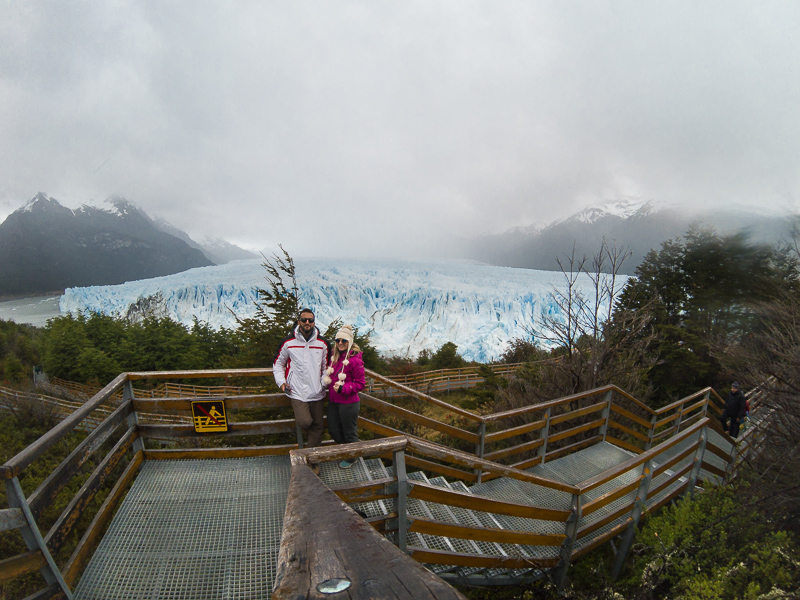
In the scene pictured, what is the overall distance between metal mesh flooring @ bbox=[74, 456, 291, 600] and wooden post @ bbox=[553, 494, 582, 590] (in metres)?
2.21

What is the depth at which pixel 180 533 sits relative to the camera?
7.82 feet

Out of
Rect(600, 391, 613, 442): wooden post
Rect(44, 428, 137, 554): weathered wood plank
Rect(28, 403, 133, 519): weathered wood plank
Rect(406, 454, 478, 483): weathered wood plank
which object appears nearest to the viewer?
Rect(28, 403, 133, 519): weathered wood plank

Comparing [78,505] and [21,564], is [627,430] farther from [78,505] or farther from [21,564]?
[21,564]

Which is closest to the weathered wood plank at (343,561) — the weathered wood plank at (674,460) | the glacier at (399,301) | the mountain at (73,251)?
the weathered wood plank at (674,460)

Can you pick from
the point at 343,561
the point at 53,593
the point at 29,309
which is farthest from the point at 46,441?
the point at 29,309

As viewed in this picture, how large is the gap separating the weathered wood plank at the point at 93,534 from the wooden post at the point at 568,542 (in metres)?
3.23

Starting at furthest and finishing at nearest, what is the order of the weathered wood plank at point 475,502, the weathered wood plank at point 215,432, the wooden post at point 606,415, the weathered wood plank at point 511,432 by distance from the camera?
the wooden post at point 606,415, the weathered wood plank at point 511,432, the weathered wood plank at point 215,432, the weathered wood plank at point 475,502

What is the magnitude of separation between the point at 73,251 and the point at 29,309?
988 centimetres

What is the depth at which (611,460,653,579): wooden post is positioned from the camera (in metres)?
3.14

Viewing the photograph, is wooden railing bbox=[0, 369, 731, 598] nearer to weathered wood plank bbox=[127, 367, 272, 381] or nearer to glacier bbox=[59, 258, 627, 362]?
weathered wood plank bbox=[127, 367, 272, 381]

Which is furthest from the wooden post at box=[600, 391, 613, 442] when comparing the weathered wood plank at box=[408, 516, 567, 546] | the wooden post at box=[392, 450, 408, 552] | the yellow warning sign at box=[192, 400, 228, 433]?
the yellow warning sign at box=[192, 400, 228, 433]

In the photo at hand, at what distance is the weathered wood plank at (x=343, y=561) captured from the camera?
2.44 feet

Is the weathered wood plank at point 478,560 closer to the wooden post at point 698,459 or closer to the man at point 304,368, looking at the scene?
the man at point 304,368

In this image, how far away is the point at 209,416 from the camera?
126 inches
